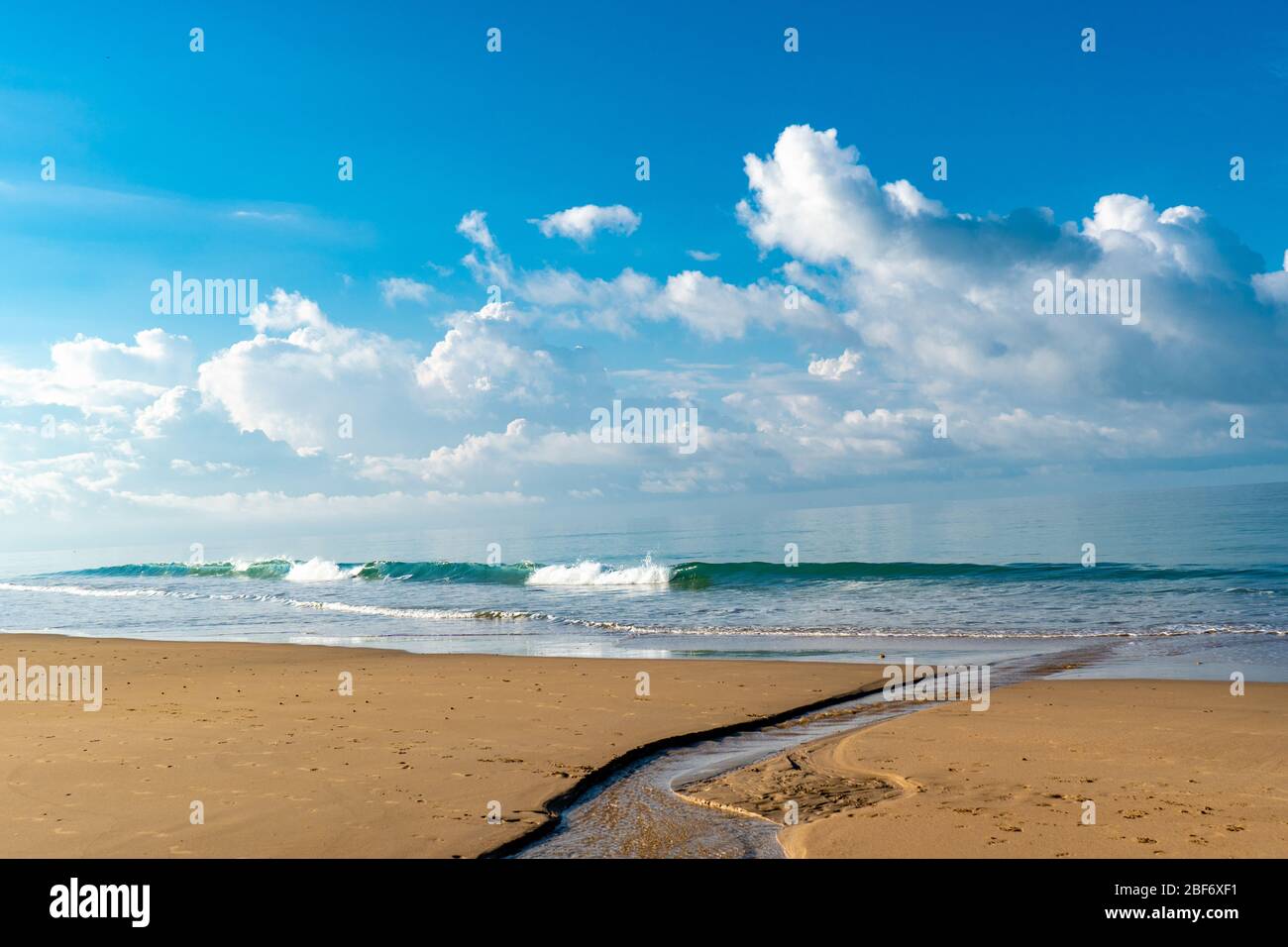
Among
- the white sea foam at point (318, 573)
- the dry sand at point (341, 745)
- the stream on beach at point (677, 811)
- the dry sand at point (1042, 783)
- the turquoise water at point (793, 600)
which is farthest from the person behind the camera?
the white sea foam at point (318, 573)

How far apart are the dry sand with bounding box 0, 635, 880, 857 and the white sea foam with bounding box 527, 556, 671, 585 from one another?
2370 centimetres

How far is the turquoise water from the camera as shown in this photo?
851 inches

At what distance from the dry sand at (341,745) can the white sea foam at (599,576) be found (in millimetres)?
23702

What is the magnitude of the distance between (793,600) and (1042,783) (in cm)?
2427

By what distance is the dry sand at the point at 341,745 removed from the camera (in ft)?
25.1

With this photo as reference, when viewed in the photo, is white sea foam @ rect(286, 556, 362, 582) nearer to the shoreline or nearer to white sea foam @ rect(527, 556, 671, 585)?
white sea foam @ rect(527, 556, 671, 585)

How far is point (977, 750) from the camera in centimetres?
1030

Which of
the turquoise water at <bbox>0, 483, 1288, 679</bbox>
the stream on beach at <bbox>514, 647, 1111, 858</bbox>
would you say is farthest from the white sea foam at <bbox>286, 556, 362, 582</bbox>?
the stream on beach at <bbox>514, 647, 1111, 858</bbox>
